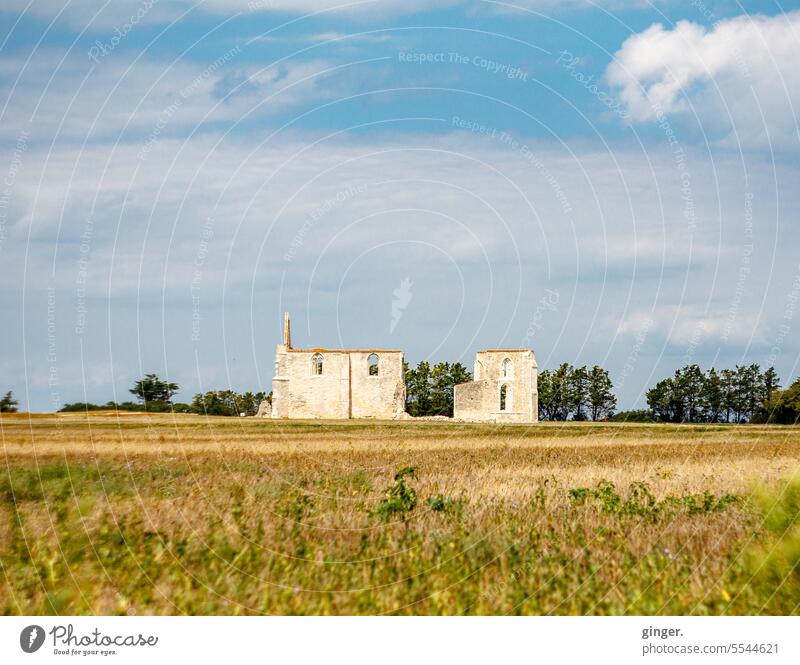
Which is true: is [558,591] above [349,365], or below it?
below

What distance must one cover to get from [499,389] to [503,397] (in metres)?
1.36

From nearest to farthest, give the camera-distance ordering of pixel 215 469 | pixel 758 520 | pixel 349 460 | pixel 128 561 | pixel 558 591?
pixel 558 591 < pixel 128 561 < pixel 758 520 < pixel 215 469 < pixel 349 460

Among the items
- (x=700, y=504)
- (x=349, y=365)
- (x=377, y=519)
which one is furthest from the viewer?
(x=349, y=365)

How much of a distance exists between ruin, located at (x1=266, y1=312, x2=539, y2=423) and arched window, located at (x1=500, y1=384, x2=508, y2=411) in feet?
0.32

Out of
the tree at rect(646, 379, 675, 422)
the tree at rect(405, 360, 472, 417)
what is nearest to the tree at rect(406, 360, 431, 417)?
the tree at rect(405, 360, 472, 417)

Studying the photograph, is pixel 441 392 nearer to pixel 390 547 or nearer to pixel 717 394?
pixel 717 394

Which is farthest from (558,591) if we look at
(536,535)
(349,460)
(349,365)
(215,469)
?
(349,365)

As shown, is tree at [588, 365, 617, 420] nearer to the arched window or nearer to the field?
the arched window

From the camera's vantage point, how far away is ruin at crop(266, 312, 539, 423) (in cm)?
8812

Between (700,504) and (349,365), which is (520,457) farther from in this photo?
(349,365)

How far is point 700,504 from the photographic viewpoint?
1475cm

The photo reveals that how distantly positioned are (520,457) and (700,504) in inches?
564

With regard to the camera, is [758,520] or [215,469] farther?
[215,469]

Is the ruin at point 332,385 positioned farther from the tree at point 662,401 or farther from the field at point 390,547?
the field at point 390,547
